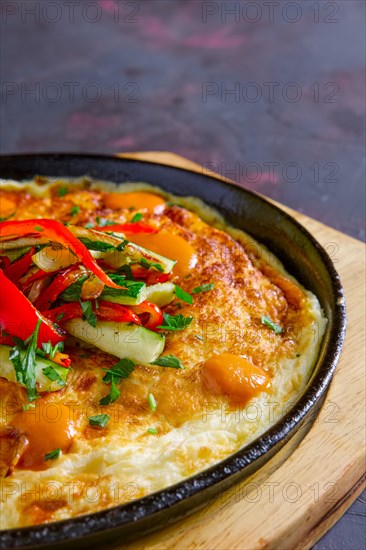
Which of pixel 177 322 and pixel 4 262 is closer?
pixel 177 322

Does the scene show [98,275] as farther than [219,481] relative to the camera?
Yes

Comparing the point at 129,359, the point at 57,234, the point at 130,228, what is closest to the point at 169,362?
the point at 129,359

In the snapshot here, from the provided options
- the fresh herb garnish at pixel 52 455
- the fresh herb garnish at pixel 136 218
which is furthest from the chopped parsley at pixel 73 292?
the fresh herb garnish at pixel 136 218

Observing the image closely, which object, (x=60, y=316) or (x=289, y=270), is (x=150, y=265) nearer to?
(x=60, y=316)

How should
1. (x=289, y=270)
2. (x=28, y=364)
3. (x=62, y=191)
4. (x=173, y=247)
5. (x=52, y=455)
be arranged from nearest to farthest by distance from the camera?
1. (x=52, y=455)
2. (x=28, y=364)
3. (x=173, y=247)
4. (x=289, y=270)
5. (x=62, y=191)

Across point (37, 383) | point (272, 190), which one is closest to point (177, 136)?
point (272, 190)

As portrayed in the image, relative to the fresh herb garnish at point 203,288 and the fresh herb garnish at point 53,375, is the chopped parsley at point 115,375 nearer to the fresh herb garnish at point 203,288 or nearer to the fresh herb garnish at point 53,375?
the fresh herb garnish at point 53,375

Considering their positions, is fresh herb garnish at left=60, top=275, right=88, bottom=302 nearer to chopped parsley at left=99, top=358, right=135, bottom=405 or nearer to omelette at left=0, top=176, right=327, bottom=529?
omelette at left=0, top=176, right=327, bottom=529

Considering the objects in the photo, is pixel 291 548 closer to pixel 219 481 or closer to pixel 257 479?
pixel 257 479
